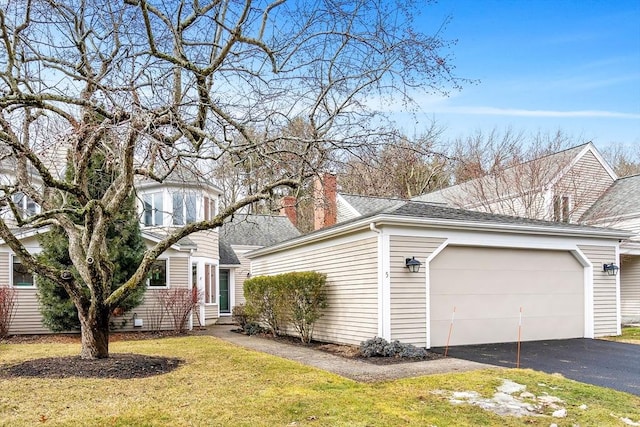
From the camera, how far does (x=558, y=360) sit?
374 inches

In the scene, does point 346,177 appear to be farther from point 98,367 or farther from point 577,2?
point 577,2

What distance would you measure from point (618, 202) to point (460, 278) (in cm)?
1255

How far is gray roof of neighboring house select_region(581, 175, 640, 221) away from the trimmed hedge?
13273 millimetres

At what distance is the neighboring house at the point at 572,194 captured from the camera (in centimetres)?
1969

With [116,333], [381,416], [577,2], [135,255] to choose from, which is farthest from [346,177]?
[116,333]

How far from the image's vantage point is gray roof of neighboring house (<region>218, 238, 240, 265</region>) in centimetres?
2200

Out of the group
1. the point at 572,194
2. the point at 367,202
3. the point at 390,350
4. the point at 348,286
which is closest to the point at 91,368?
the point at 390,350

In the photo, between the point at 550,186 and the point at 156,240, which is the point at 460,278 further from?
the point at 550,186

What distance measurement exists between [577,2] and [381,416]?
941 centimetres

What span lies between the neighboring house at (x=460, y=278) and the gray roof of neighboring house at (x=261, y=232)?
35.9ft

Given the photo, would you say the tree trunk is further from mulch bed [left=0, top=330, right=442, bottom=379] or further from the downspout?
the downspout

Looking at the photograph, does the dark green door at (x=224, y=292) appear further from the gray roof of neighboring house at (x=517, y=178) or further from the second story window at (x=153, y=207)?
the gray roof of neighboring house at (x=517, y=178)

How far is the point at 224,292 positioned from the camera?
22641mm

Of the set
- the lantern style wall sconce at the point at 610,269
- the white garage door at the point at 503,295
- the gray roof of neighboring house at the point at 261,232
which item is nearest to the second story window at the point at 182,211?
the gray roof of neighboring house at the point at 261,232
